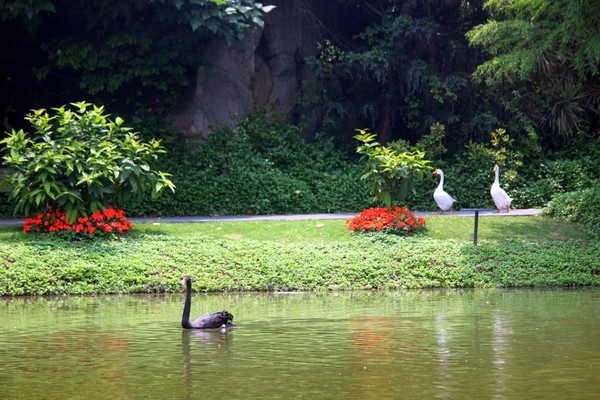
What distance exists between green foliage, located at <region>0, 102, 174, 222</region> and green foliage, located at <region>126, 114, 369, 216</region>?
4049 mm

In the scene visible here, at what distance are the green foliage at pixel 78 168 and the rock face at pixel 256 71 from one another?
7.35 metres

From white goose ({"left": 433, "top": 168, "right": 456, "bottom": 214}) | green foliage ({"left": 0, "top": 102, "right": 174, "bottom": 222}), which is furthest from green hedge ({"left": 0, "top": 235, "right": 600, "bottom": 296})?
white goose ({"left": 433, "top": 168, "right": 456, "bottom": 214})

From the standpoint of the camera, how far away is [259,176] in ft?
91.4

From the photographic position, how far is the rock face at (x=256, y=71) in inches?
1190

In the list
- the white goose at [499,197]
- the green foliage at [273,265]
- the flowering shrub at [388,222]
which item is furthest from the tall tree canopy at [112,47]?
the green foliage at [273,265]

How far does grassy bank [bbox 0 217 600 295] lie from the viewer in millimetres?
19516

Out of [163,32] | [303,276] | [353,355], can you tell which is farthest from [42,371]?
[163,32]

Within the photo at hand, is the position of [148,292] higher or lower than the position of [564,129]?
lower

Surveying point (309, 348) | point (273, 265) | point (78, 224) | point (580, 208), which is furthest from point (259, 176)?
point (309, 348)

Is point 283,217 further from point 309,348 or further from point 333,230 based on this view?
point 309,348

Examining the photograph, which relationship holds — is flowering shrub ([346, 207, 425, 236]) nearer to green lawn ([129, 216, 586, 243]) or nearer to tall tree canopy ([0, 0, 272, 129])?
green lawn ([129, 216, 586, 243])

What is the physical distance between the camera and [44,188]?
21.2 metres

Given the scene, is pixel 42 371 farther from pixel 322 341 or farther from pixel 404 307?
pixel 404 307

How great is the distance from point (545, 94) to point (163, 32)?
10.9 m
